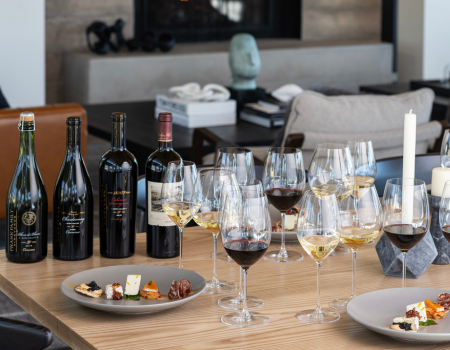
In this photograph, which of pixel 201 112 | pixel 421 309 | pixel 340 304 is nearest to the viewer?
pixel 421 309

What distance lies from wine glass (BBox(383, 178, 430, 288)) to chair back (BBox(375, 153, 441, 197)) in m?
0.96

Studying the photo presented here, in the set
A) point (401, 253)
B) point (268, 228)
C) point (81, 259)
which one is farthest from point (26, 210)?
point (401, 253)

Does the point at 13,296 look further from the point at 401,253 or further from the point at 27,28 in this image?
the point at 27,28

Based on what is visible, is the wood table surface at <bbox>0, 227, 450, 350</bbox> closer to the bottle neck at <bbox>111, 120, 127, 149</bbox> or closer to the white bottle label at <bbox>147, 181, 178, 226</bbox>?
the white bottle label at <bbox>147, 181, 178, 226</bbox>

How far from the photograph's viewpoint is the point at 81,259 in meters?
1.34

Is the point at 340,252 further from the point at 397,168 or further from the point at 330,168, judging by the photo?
the point at 397,168

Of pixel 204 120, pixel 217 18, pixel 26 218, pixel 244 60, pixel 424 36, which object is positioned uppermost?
pixel 217 18

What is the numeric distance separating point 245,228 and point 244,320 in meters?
0.14

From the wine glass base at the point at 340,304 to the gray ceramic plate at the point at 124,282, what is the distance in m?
0.21

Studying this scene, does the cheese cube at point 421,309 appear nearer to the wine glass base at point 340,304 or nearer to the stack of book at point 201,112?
the wine glass base at point 340,304

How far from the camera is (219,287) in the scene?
1208 mm

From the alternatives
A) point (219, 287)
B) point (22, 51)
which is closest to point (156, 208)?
point (219, 287)

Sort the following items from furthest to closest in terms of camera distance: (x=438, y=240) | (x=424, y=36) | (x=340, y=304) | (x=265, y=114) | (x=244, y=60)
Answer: (x=424, y=36) → (x=244, y=60) → (x=265, y=114) → (x=438, y=240) → (x=340, y=304)

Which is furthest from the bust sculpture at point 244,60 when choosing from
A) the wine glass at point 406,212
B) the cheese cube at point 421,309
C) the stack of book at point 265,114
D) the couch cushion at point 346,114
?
the cheese cube at point 421,309
